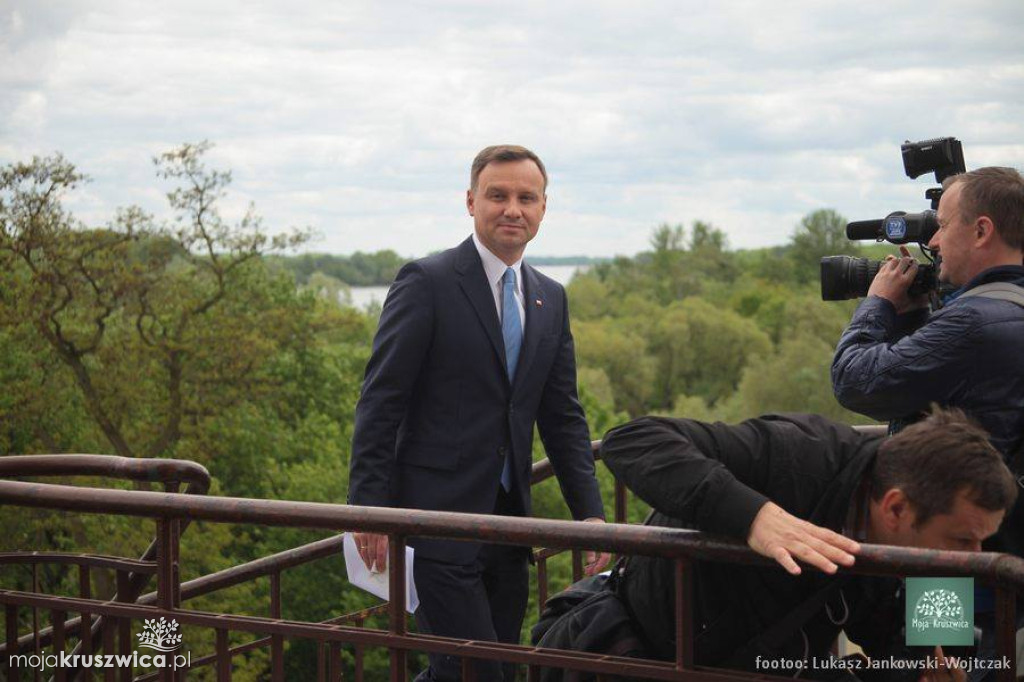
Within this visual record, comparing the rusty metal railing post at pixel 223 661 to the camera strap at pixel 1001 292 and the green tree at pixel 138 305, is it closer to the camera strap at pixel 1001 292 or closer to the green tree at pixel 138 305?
the camera strap at pixel 1001 292

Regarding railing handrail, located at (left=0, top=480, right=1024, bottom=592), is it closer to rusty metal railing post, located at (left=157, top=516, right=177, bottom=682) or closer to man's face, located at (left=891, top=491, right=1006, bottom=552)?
rusty metal railing post, located at (left=157, top=516, right=177, bottom=682)

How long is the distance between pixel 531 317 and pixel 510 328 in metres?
0.08

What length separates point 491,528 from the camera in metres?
2.45

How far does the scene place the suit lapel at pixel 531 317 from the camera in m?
3.55

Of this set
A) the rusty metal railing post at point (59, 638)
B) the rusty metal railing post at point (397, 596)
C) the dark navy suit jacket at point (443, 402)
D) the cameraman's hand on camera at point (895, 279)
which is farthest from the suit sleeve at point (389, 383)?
the cameraman's hand on camera at point (895, 279)

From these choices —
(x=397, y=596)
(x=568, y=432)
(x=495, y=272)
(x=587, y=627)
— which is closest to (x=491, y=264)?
(x=495, y=272)

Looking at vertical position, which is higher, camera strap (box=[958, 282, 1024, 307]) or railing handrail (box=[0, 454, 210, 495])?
camera strap (box=[958, 282, 1024, 307])

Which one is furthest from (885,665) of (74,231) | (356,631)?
(74,231)

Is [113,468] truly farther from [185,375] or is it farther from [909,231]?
[185,375]

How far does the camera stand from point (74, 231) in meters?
26.3

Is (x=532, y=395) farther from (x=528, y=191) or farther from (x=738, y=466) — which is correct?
(x=738, y=466)

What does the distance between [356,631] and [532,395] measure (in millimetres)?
1185

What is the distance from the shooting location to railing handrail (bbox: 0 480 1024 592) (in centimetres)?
207

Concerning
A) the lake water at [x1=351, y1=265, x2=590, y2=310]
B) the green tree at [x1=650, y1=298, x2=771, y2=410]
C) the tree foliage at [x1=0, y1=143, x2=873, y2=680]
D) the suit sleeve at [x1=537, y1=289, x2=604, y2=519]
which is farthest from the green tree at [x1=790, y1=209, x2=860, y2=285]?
the suit sleeve at [x1=537, y1=289, x2=604, y2=519]
